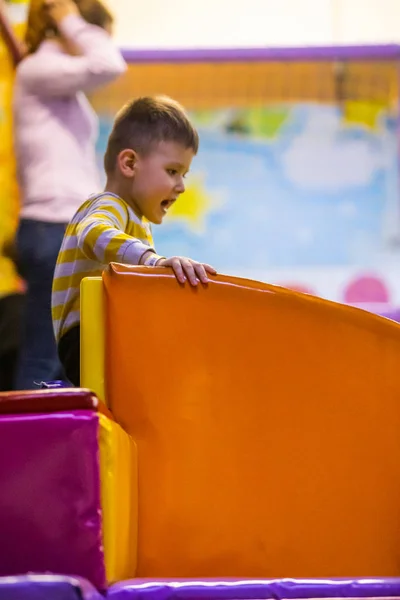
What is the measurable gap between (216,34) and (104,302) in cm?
265

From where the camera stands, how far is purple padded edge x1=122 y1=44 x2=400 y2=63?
3006 millimetres

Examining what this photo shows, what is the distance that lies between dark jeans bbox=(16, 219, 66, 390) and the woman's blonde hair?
0.48 metres

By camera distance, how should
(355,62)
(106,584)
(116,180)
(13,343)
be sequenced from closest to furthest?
(106,584) → (116,180) → (13,343) → (355,62)

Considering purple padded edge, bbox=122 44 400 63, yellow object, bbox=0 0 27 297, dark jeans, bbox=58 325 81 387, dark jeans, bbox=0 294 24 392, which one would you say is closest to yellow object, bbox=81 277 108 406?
dark jeans, bbox=58 325 81 387

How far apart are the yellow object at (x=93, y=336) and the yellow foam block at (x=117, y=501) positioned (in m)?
0.10

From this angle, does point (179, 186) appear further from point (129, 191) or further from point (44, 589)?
point (44, 589)

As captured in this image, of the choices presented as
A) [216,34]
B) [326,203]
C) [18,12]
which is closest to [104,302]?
[18,12]

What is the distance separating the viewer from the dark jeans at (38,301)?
1.80 metres

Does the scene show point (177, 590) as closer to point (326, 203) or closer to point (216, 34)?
point (326, 203)

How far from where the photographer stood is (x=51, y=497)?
0.82 meters

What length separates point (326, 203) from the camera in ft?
10.6

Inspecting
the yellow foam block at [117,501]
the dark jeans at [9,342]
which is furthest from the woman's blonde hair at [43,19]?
the yellow foam block at [117,501]

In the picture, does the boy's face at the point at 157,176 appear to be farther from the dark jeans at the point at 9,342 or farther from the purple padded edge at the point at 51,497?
the dark jeans at the point at 9,342

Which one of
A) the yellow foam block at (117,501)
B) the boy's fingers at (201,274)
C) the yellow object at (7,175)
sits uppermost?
the yellow object at (7,175)
